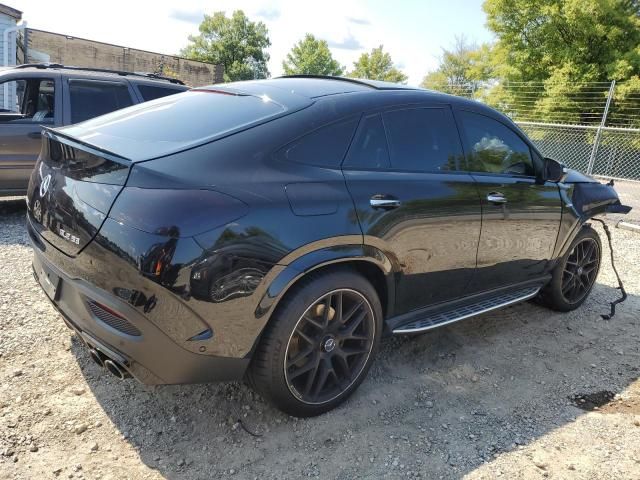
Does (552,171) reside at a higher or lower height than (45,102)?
higher

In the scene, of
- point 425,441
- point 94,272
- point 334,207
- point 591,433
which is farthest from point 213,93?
point 591,433

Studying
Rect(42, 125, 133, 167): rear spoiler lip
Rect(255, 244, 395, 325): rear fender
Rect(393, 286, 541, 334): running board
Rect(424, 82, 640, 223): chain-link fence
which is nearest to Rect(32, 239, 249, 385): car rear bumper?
Rect(255, 244, 395, 325): rear fender

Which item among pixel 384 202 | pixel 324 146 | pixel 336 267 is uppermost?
pixel 324 146

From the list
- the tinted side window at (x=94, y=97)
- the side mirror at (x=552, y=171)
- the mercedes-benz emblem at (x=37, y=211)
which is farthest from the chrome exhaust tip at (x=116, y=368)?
the tinted side window at (x=94, y=97)

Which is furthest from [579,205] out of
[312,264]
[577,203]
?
[312,264]

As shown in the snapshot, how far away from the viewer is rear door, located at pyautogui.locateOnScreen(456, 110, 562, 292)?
3.45 m

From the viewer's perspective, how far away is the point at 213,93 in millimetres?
3139

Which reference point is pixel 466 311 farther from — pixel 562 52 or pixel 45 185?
pixel 562 52

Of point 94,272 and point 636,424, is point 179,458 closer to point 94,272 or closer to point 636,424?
point 94,272

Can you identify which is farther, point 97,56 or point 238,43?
point 238,43

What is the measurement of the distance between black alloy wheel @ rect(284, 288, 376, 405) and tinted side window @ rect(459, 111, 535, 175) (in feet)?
4.45

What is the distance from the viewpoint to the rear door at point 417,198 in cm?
276

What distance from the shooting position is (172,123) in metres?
2.66

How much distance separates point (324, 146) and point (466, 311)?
157 cm
